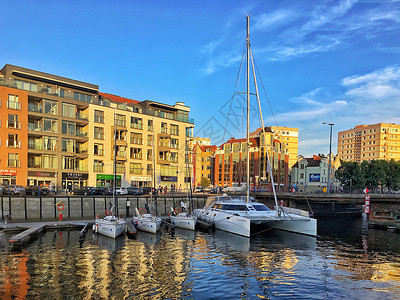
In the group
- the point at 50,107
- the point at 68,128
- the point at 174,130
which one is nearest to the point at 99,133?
the point at 68,128

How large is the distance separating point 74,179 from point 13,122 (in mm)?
15160

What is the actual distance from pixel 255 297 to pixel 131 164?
58.3 meters

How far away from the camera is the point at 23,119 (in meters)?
56.6

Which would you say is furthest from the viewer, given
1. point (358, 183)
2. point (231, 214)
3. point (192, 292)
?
point (358, 183)

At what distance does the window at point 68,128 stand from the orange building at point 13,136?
6815mm

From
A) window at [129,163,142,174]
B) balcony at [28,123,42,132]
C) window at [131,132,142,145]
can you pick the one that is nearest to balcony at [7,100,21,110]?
balcony at [28,123,42,132]

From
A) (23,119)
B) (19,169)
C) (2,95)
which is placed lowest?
(19,169)

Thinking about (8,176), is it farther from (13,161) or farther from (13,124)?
(13,124)

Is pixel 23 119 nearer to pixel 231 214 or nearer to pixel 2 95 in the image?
pixel 2 95

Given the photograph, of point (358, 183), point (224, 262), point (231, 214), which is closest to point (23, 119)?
point (231, 214)

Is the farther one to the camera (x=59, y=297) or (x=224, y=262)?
(x=224, y=262)

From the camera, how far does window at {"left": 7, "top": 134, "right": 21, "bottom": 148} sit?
54750mm

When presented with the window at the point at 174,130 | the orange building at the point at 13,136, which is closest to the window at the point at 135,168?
the window at the point at 174,130

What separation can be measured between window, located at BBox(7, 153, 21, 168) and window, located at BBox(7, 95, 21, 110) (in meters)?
8.43
